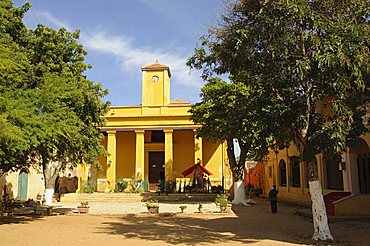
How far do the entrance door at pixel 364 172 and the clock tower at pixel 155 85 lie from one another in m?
18.6

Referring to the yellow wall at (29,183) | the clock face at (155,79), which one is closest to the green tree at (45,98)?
the yellow wall at (29,183)

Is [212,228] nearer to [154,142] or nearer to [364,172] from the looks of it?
[364,172]

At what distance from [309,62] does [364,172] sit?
852 cm

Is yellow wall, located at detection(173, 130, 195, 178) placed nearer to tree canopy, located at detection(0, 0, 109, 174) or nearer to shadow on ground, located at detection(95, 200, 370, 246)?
tree canopy, located at detection(0, 0, 109, 174)

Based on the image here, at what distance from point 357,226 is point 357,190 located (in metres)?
3.57

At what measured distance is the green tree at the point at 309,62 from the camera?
9414 mm

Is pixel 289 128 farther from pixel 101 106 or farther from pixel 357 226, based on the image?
pixel 101 106

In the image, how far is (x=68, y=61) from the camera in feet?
60.8

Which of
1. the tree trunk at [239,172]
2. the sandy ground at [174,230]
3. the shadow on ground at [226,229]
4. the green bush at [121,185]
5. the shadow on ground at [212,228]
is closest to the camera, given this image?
the sandy ground at [174,230]

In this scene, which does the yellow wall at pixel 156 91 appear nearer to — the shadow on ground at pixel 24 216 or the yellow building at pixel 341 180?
the yellow building at pixel 341 180

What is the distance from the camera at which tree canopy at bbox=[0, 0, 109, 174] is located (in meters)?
11.2

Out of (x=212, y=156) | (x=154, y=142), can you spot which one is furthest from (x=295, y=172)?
(x=154, y=142)

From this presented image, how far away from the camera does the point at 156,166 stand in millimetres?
33656

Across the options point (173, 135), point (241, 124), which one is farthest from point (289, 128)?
point (173, 135)
